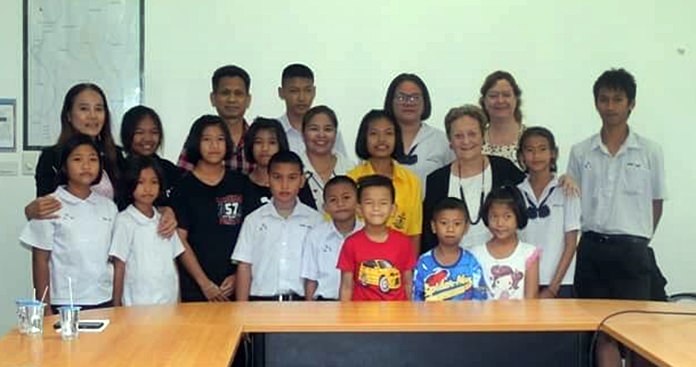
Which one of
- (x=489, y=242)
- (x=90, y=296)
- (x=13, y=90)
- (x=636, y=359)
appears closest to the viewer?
(x=636, y=359)

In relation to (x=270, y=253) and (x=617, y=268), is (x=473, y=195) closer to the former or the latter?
(x=617, y=268)

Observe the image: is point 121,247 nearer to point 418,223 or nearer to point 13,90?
point 418,223

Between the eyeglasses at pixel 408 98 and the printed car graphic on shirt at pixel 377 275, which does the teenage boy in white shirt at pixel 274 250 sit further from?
the eyeglasses at pixel 408 98

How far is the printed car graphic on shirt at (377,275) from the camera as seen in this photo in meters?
3.49

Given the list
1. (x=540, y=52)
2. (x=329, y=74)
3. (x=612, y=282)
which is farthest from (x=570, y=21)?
(x=612, y=282)

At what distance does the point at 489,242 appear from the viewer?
146 inches

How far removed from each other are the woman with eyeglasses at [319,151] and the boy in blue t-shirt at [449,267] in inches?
24.8

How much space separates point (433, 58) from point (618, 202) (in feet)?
4.97

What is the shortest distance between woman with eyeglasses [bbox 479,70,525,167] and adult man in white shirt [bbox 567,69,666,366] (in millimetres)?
395

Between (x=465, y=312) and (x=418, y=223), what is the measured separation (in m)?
0.98

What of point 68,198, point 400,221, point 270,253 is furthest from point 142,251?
point 400,221

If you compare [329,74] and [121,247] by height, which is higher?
[329,74]

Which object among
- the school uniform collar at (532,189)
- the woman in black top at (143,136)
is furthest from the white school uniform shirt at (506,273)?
the woman in black top at (143,136)

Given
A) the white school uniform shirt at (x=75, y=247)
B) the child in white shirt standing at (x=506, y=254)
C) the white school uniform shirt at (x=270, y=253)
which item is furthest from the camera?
the white school uniform shirt at (x=270, y=253)
